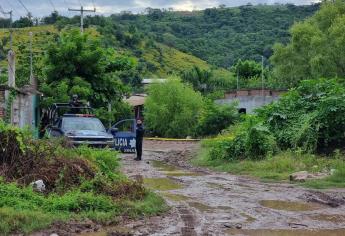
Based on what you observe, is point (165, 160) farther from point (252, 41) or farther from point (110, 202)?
point (252, 41)

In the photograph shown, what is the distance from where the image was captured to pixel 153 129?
4909 centimetres

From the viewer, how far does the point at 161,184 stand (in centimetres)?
1508

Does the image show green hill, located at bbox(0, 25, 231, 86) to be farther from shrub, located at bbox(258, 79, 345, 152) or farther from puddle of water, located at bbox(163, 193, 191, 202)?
puddle of water, located at bbox(163, 193, 191, 202)

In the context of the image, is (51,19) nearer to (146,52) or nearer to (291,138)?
(146,52)

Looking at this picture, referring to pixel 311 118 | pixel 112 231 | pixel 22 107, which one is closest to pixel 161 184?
pixel 112 231

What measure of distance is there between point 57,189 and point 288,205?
4.97 metres

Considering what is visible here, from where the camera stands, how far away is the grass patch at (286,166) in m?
16.2

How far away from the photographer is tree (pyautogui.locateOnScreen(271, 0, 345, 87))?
1781 inches

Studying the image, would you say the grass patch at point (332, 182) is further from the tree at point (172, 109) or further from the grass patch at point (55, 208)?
the tree at point (172, 109)

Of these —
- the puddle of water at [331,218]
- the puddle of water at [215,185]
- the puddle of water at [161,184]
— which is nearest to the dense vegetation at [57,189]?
the puddle of water at [161,184]

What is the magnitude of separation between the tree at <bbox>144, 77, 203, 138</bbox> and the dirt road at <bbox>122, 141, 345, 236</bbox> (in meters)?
29.0

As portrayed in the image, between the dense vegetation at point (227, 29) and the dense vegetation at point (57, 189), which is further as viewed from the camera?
the dense vegetation at point (227, 29)

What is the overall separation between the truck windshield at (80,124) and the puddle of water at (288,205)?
10.1 meters

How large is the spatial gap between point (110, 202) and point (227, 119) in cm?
2939
